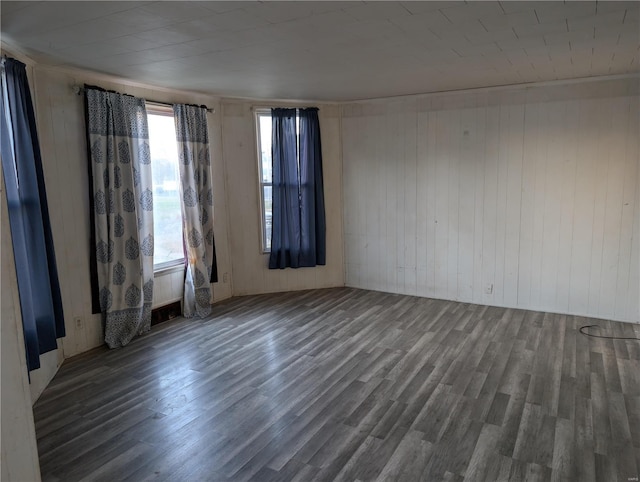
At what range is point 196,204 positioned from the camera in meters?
4.72

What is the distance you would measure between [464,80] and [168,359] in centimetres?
383

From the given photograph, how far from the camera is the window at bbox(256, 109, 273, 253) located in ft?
17.8

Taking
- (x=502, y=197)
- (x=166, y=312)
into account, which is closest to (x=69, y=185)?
(x=166, y=312)

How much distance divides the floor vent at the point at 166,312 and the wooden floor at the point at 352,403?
0.17 meters

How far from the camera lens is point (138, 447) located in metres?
2.50

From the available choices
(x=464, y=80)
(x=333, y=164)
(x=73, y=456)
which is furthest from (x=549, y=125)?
(x=73, y=456)

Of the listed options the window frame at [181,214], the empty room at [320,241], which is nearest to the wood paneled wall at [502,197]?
the empty room at [320,241]

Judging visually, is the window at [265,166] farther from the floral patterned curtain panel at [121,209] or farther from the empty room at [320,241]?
the floral patterned curtain panel at [121,209]

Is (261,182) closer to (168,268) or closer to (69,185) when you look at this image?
(168,268)

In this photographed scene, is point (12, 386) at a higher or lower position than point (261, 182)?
lower

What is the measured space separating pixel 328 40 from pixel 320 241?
10.1ft

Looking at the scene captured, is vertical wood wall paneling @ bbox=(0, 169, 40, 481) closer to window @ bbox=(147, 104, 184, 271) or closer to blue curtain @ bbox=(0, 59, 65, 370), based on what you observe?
blue curtain @ bbox=(0, 59, 65, 370)

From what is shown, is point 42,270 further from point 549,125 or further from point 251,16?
point 549,125

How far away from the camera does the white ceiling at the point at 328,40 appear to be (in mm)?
2348
